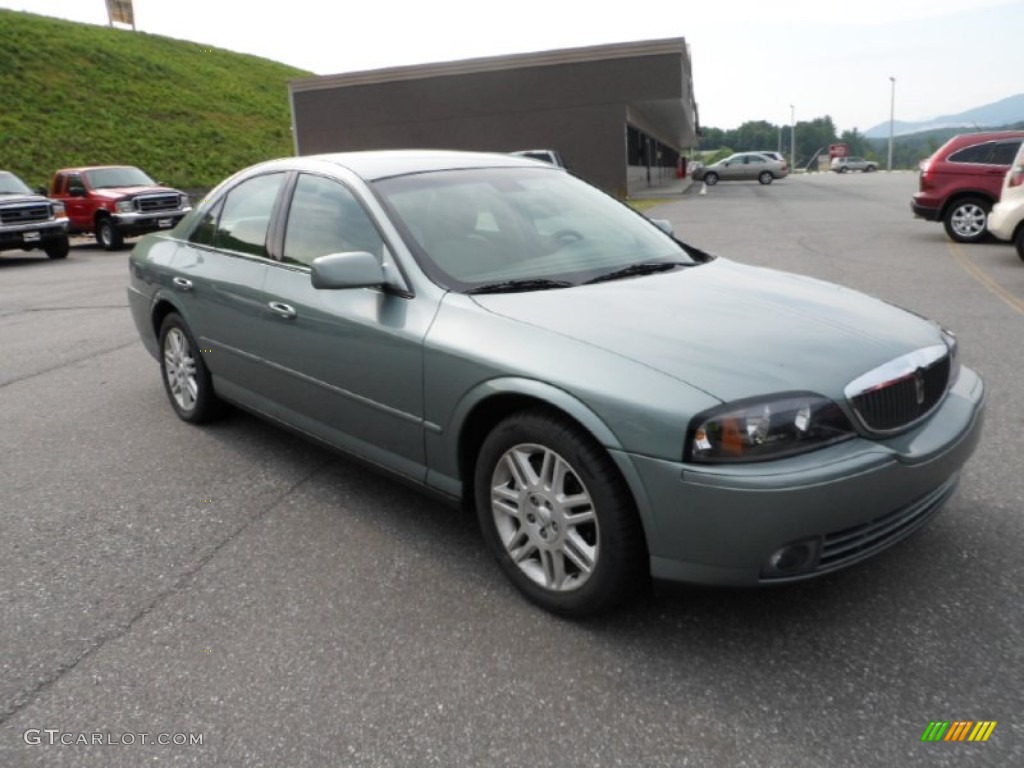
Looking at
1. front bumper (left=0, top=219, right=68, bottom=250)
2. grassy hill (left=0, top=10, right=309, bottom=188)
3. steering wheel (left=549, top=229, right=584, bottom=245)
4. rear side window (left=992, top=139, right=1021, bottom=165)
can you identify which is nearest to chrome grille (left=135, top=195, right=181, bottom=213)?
front bumper (left=0, top=219, right=68, bottom=250)

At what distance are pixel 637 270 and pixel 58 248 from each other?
17987 millimetres

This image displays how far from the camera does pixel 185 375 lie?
17.3 ft

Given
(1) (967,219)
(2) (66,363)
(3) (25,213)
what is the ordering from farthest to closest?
(3) (25,213) < (1) (967,219) < (2) (66,363)

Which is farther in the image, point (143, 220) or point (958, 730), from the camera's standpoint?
point (143, 220)

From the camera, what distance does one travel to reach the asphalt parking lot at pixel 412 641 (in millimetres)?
2395

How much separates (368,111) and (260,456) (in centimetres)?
3079

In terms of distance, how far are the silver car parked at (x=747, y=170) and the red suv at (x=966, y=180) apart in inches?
1274

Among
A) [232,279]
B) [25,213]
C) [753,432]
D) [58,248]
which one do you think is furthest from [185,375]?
[58,248]

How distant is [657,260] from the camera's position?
391 cm

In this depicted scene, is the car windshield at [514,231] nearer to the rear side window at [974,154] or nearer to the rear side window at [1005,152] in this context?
the rear side window at [974,154]

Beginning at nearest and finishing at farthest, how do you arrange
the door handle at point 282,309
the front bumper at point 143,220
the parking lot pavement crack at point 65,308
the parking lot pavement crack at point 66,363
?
1. the door handle at point 282,309
2. the parking lot pavement crack at point 66,363
3. the parking lot pavement crack at point 65,308
4. the front bumper at point 143,220

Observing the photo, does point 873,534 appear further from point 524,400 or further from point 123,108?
point 123,108

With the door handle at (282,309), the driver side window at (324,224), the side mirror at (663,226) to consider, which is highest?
the driver side window at (324,224)

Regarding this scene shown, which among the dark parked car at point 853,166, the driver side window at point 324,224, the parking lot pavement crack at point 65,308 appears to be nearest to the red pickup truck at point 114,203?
the parking lot pavement crack at point 65,308
